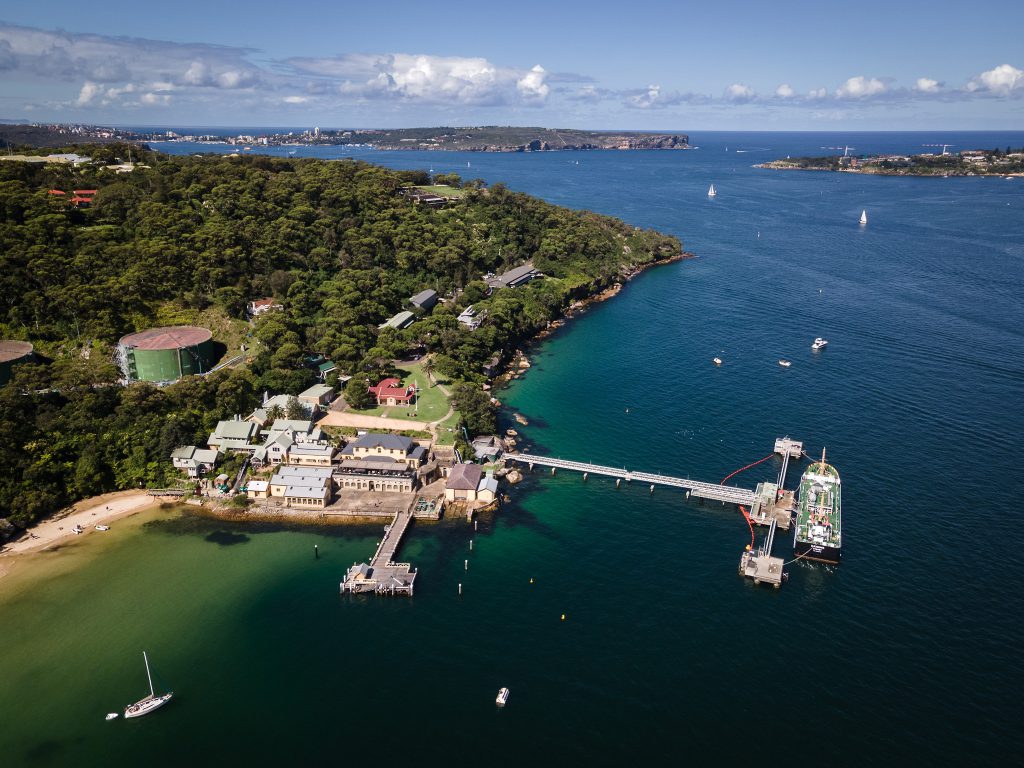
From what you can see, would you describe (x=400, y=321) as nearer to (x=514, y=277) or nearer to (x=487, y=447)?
(x=514, y=277)

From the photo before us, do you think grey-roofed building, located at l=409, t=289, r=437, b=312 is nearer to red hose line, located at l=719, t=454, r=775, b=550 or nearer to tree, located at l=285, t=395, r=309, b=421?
tree, located at l=285, t=395, r=309, b=421

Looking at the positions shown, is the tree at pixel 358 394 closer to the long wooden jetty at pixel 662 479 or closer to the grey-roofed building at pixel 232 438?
the grey-roofed building at pixel 232 438

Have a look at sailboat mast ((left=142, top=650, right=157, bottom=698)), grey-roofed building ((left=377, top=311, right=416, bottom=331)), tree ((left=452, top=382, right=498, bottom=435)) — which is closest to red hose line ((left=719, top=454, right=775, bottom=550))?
tree ((left=452, top=382, right=498, bottom=435))

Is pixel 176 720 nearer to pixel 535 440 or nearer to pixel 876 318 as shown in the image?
pixel 535 440

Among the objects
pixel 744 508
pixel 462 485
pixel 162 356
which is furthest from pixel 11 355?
pixel 744 508

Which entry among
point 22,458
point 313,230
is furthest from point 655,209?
point 22,458

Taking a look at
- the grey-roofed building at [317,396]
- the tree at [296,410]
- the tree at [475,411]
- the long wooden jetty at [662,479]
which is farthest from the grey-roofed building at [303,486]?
the long wooden jetty at [662,479]
